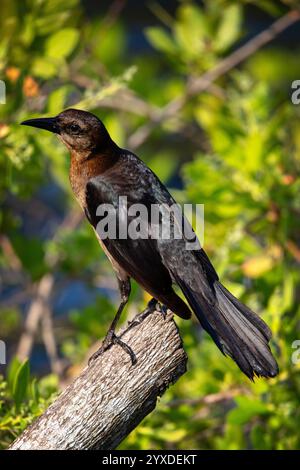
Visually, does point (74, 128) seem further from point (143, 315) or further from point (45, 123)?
point (143, 315)

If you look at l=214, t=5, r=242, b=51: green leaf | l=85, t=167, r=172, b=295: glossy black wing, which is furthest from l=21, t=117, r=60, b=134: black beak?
l=214, t=5, r=242, b=51: green leaf

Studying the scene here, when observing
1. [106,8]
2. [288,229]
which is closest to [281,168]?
[288,229]

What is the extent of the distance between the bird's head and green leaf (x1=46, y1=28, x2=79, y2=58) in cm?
97

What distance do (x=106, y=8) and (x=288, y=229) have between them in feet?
14.9

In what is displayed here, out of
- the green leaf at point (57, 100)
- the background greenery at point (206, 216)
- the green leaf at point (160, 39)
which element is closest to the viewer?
the background greenery at point (206, 216)

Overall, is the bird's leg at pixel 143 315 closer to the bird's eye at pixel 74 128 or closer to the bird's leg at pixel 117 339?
the bird's leg at pixel 117 339

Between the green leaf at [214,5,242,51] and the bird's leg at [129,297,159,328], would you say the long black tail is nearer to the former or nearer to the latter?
the bird's leg at [129,297,159,328]

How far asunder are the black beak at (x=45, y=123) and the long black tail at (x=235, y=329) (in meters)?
0.88

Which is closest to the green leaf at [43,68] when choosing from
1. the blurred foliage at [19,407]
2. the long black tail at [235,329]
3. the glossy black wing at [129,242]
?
the glossy black wing at [129,242]

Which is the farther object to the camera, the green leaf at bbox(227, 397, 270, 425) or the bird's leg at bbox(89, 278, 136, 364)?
the green leaf at bbox(227, 397, 270, 425)

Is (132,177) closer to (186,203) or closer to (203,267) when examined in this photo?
(203,267)

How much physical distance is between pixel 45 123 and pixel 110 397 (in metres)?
1.39

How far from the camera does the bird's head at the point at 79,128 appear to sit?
4113 mm

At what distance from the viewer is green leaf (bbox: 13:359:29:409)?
3.76 meters
